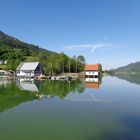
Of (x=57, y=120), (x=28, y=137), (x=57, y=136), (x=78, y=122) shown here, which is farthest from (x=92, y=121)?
(x=28, y=137)

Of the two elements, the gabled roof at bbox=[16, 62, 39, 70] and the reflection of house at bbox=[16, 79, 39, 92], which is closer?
the reflection of house at bbox=[16, 79, 39, 92]

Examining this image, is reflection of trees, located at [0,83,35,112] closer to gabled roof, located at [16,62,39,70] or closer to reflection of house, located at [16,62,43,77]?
reflection of house, located at [16,62,43,77]

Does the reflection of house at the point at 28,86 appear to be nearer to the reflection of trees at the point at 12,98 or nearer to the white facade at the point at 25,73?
the reflection of trees at the point at 12,98

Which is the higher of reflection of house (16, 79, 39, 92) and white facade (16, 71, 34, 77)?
white facade (16, 71, 34, 77)

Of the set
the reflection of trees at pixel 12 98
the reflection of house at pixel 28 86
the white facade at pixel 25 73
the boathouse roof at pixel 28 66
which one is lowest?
the reflection of trees at pixel 12 98

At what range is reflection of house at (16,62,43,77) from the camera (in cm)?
9144

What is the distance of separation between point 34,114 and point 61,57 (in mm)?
74053

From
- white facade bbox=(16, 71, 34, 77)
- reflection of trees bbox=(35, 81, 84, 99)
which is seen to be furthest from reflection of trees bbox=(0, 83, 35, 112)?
white facade bbox=(16, 71, 34, 77)

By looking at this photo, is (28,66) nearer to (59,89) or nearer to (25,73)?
(25,73)

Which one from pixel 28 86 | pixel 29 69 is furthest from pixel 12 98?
pixel 29 69

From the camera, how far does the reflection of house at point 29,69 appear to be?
91.4m

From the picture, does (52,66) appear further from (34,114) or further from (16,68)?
(34,114)

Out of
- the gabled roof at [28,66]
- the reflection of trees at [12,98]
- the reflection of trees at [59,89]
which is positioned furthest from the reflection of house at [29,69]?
the reflection of trees at [12,98]

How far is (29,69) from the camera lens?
92188 mm
